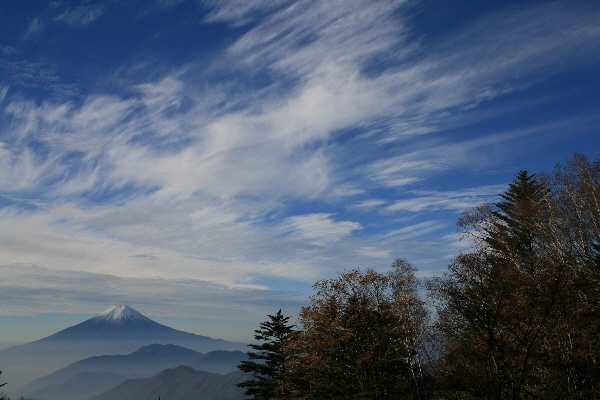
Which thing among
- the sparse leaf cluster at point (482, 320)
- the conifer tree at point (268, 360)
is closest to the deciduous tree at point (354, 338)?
the sparse leaf cluster at point (482, 320)

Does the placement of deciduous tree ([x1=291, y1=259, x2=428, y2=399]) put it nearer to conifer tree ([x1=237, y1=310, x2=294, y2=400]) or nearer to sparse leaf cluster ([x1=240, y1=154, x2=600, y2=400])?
sparse leaf cluster ([x1=240, y1=154, x2=600, y2=400])

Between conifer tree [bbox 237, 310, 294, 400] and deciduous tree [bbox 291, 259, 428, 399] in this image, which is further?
conifer tree [bbox 237, 310, 294, 400]

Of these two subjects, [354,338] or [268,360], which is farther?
[268,360]

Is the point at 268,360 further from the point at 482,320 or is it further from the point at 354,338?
the point at 482,320

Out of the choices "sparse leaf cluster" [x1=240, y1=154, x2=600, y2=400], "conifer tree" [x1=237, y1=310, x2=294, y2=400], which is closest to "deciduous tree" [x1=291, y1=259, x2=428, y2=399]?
"sparse leaf cluster" [x1=240, y1=154, x2=600, y2=400]

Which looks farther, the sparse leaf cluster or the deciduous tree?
the deciduous tree

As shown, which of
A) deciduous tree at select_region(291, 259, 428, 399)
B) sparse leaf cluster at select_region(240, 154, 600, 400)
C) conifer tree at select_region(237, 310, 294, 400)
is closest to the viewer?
sparse leaf cluster at select_region(240, 154, 600, 400)

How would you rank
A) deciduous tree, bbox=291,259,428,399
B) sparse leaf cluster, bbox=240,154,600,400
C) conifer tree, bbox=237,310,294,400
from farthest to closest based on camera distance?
conifer tree, bbox=237,310,294,400 → deciduous tree, bbox=291,259,428,399 → sparse leaf cluster, bbox=240,154,600,400

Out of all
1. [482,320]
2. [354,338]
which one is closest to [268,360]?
[354,338]

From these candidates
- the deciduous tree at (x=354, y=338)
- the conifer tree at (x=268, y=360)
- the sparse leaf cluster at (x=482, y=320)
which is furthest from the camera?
the conifer tree at (x=268, y=360)

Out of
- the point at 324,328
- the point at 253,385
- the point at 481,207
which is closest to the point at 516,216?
the point at 481,207

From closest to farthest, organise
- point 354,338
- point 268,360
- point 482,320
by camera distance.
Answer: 1. point 482,320
2. point 354,338
3. point 268,360

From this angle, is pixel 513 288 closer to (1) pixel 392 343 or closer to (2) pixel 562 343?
(2) pixel 562 343

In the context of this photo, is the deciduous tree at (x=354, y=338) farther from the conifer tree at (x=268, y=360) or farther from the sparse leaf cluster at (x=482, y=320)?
the conifer tree at (x=268, y=360)
